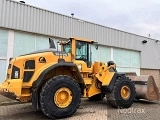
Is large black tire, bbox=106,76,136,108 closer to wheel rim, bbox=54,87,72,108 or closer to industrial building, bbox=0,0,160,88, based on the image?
wheel rim, bbox=54,87,72,108

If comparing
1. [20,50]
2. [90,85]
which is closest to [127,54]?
[20,50]

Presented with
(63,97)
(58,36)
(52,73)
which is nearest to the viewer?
(63,97)

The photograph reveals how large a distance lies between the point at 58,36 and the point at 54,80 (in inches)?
316

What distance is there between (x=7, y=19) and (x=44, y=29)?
2424 millimetres

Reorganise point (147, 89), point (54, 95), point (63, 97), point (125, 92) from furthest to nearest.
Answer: point (147, 89), point (125, 92), point (63, 97), point (54, 95)

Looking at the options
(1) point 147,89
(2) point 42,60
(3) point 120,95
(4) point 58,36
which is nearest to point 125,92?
(3) point 120,95

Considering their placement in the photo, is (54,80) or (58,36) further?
(58,36)

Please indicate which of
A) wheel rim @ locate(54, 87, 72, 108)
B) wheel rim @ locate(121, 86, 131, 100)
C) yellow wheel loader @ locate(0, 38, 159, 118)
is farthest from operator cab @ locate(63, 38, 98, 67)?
wheel rim @ locate(121, 86, 131, 100)

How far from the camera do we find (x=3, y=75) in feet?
41.0

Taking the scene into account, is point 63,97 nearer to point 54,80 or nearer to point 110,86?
point 54,80

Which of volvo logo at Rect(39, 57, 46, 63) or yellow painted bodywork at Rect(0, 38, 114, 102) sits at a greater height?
volvo logo at Rect(39, 57, 46, 63)

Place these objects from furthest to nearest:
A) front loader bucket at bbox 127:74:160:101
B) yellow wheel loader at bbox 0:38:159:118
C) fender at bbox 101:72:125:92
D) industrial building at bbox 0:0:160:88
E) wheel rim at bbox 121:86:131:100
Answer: industrial building at bbox 0:0:160:88 < front loader bucket at bbox 127:74:160:101 < wheel rim at bbox 121:86:131:100 < fender at bbox 101:72:125:92 < yellow wheel loader at bbox 0:38:159:118

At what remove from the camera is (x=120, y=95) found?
366 inches

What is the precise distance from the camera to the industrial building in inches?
499
